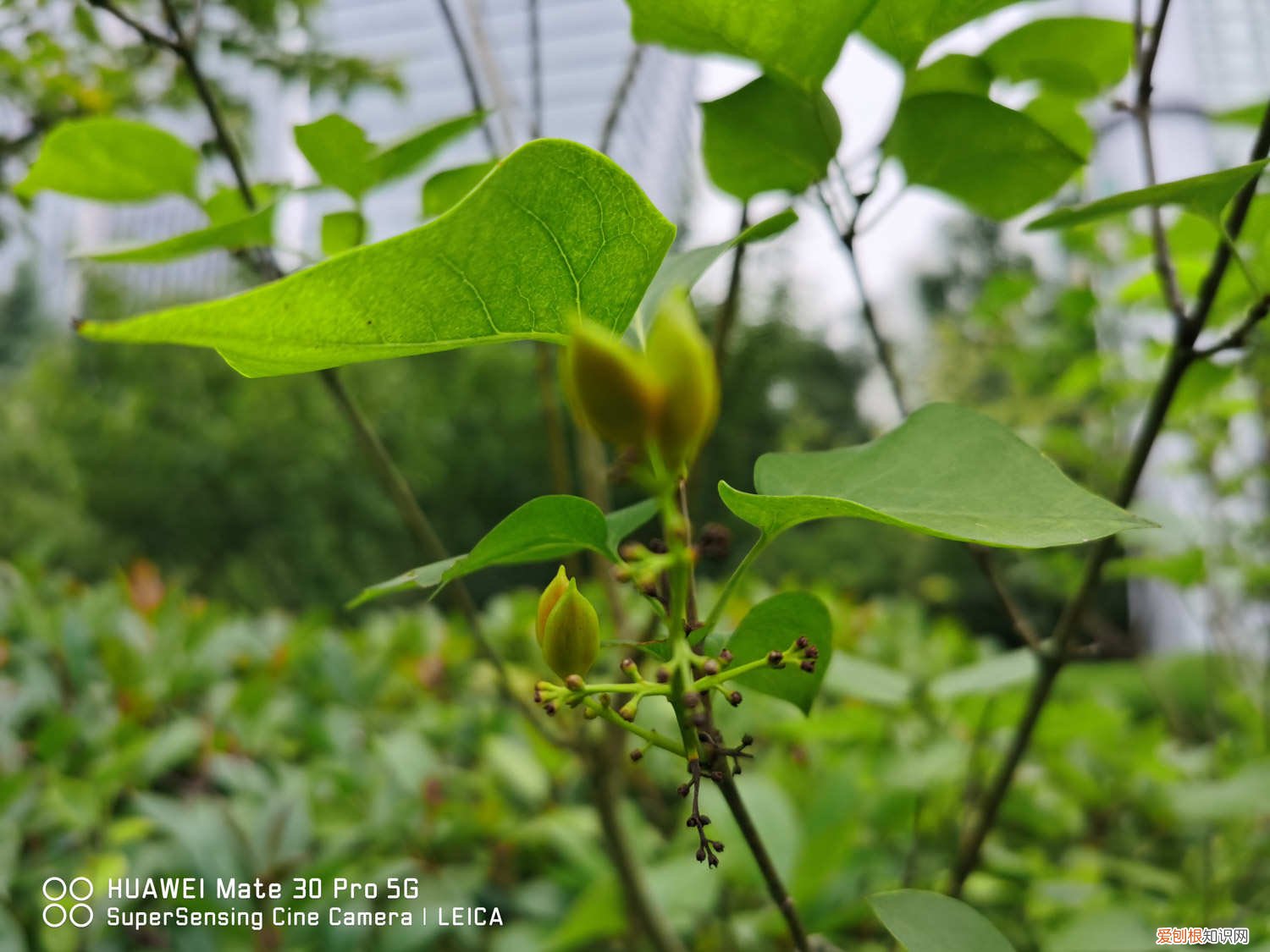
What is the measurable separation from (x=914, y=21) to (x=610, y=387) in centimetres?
24

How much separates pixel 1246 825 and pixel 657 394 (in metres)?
1.06

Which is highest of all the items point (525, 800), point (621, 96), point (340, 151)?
point (621, 96)

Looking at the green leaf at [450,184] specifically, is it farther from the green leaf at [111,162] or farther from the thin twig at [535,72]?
the thin twig at [535,72]

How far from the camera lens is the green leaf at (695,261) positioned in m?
0.27

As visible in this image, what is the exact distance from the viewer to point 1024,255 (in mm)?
11117

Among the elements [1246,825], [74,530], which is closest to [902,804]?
[1246,825]

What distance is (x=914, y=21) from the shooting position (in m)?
0.32

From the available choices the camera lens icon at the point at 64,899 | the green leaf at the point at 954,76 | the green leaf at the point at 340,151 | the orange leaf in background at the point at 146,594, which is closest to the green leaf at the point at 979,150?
the green leaf at the point at 954,76

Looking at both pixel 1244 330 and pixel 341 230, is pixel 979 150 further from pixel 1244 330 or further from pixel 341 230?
pixel 341 230

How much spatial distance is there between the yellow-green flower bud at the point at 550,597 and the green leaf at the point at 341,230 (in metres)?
0.26

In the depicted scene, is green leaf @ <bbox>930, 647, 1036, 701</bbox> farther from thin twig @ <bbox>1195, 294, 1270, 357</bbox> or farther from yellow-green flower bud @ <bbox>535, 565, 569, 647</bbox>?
yellow-green flower bud @ <bbox>535, 565, 569, 647</bbox>

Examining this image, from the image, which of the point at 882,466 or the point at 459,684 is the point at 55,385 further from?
the point at 882,466

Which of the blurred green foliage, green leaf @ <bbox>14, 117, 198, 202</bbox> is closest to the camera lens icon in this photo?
the blurred green foliage

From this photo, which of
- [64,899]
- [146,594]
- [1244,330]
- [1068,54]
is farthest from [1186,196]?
[146,594]
